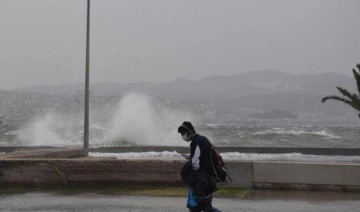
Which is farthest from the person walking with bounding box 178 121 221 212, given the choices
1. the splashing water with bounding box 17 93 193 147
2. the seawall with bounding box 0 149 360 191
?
the splashing water with bounding box 17 93 193 147

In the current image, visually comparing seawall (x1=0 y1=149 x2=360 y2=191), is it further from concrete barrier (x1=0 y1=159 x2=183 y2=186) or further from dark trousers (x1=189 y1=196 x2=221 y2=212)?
dark trousers (x1=189 y1=196 x2=221 y2=212)

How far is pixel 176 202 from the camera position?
10289 mm

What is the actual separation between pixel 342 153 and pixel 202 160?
2976cm

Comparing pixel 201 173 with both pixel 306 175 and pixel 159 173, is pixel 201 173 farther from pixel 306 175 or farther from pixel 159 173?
pixel 306 175

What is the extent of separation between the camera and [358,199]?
34.8ft

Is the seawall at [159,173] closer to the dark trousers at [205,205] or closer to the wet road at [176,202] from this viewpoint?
the wet road at [176,202]

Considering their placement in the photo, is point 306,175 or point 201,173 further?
point 306,175

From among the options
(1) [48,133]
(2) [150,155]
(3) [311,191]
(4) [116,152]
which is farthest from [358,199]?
(1) [48,133]

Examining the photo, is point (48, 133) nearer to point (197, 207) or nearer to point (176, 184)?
point (176, 184)

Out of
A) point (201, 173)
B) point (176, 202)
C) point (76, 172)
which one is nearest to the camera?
point (201, 173)

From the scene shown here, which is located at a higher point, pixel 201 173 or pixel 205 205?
pixel 201 173

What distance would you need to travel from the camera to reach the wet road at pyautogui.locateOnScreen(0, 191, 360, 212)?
9656mm

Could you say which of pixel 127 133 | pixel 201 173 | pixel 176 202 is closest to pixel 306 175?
pixel 176 202

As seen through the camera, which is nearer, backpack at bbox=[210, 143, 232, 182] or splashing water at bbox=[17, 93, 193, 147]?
backpack at bbox=[210, 143, 232, 182]
